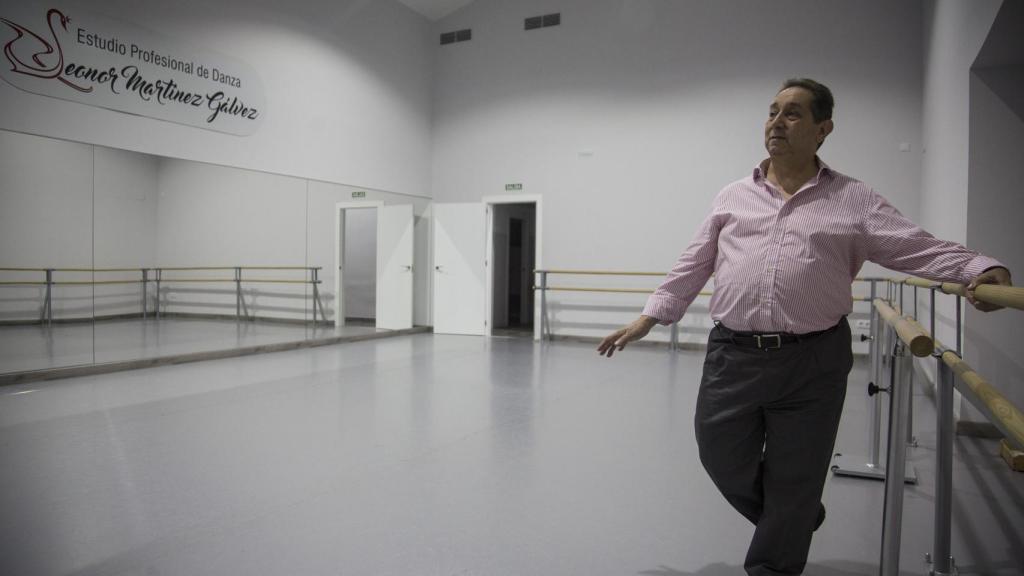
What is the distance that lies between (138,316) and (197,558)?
4.42m

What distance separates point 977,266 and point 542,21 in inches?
309

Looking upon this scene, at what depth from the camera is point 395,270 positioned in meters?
8.50

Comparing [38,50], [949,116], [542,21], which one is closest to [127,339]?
[38,50]

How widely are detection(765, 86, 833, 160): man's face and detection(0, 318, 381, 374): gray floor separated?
5305 millimetres

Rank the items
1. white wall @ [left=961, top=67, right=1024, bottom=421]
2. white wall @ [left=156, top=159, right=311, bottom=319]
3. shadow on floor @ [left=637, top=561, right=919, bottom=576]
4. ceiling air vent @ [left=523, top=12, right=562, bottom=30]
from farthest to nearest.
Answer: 1. ceiling air vent @ [left=523, top=12, right=562, bottom=30]
2. white wall @ [left=156, top=159, right=311, bottom=319]
3. white wall @ [left=961, top=67, right=1024, bottom=421]
4. shadow on floor @ [left=637, top=561, right=919, bottom=576]

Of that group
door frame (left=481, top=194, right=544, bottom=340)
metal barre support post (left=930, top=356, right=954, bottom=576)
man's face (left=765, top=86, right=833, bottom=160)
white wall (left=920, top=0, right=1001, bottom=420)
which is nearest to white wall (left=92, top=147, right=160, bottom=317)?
door frame (left=481, top=194, right=544, bottom=340)

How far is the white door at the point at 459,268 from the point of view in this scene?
28.0ft

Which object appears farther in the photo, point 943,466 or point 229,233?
point 229,233

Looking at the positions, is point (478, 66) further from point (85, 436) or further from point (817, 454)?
point (817, 454)

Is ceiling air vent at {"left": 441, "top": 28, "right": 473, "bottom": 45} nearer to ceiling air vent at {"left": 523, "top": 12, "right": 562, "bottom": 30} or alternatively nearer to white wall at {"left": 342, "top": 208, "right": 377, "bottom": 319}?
ceiling air vent at {"left": 523, "top": 12, "right": 562, "bottom": 30}

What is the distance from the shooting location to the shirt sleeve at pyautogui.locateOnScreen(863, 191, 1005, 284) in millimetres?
1365

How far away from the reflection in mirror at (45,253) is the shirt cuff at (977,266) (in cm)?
560

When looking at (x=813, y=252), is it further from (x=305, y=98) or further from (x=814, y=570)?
(x=305, y=98)

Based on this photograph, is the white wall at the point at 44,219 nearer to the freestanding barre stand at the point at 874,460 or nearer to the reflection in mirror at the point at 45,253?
the reflection in mirror at the point at 45,253
